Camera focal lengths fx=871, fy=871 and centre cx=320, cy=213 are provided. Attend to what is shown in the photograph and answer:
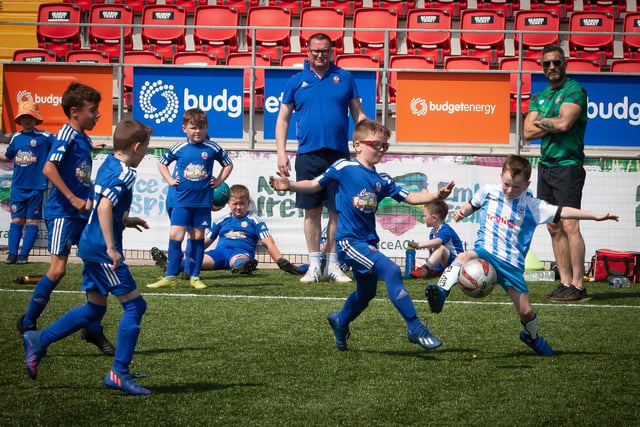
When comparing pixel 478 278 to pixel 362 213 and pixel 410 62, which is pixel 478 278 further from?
pixel 410 62

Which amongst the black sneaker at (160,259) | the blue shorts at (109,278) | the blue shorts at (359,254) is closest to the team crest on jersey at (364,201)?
the blue shorts at (359,254)

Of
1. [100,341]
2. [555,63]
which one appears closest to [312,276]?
[555,63]

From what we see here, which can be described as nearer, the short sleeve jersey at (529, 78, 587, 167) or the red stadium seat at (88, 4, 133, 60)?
the short sleeve jersey at (529, 78, 587, 167)

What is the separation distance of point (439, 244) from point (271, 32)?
8.57 m

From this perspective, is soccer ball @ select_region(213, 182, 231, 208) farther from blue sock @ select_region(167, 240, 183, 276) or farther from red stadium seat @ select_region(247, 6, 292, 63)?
red stadium seat @ select_region(247, 6, 292, 63)

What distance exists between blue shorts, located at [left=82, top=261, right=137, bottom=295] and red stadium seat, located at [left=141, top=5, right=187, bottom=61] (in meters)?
13.1

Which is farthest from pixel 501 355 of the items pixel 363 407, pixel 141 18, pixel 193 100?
pixel 141 18

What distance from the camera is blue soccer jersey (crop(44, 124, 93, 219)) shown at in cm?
611

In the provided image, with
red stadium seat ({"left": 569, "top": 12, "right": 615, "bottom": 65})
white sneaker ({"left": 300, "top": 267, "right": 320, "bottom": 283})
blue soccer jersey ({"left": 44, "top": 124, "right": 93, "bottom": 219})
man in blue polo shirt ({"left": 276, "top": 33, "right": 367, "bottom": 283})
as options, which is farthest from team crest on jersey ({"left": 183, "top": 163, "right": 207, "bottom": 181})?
red stadium seat ({"left": 569, "top": 12, "right": 615, "bottom": 65})

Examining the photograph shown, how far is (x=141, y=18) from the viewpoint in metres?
18.2

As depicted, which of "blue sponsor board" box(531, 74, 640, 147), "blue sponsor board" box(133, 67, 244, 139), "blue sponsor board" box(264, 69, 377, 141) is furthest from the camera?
"blue sponsor board" box(133, 67, 244, 139)

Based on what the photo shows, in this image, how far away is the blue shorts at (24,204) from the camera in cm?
1120

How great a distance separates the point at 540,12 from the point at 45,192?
10374 mm

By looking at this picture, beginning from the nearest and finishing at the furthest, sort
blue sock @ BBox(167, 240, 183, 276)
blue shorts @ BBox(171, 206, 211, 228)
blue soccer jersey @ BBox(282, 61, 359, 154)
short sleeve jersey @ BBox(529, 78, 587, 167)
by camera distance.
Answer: short sleeve jersey @ BBox(529, 78, 587, 167) → blue soccer jersey @ BBox(282, 61, 359, 154) → blue sock @ BBox(167, 240, 183, 276) → blue shorts @ BBox(171, 206, 211, 228)
